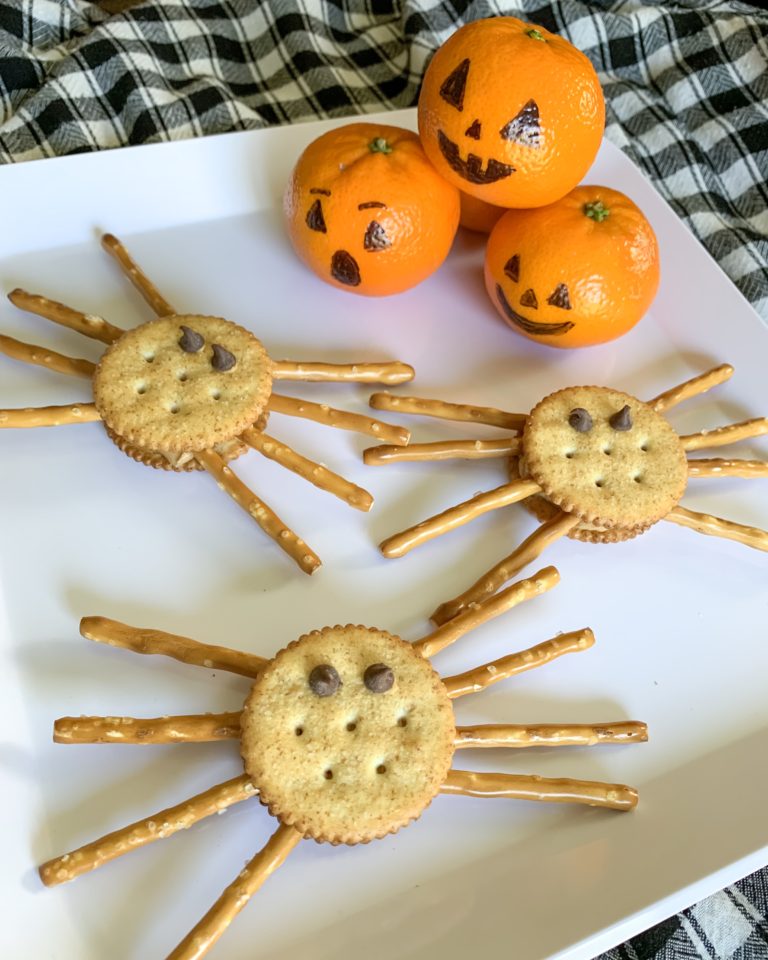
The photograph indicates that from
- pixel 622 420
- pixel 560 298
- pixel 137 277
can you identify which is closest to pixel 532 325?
pixel 560 298

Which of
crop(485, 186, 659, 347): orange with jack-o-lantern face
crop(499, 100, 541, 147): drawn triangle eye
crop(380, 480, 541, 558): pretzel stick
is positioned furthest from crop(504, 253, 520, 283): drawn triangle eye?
crop(380, 480, 541, 558): pretzel stick

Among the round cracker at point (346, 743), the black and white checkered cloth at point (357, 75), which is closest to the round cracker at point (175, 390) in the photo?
the round cracker at point (346, 743)

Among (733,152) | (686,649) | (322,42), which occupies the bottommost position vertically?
(686,649)

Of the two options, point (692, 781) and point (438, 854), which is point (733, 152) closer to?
point (692, 781)

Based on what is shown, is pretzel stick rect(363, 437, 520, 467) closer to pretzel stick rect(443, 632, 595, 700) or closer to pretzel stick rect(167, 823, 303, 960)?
pretzel stick rect(443, 632, 595, 700)

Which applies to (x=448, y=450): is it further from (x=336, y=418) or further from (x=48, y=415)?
(x=48, y=415)

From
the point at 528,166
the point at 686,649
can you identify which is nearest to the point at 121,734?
the point at 686,649
